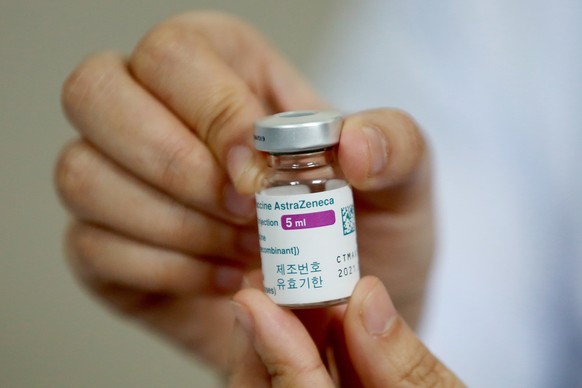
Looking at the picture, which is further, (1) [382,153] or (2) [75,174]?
(2) [75,174]

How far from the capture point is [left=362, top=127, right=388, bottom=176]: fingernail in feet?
2.47

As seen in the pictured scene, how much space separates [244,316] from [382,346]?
0.14 meters

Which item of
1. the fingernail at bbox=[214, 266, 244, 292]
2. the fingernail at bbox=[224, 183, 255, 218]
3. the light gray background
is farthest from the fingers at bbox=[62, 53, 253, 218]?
the light gray background

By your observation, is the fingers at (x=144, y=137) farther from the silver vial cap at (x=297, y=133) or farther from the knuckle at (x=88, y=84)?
the silver vial cap at (x=297, y=133)

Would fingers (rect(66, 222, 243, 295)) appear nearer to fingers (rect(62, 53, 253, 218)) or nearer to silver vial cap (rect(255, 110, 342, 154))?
fingers (rect(62, 53, 253, 218))

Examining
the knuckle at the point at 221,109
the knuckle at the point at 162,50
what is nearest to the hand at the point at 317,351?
the knuckle at the point at 221,109

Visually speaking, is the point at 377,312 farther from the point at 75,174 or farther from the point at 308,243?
the point at 75,174

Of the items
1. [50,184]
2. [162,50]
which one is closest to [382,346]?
[162,50]

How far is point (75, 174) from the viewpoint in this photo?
0.95 meters

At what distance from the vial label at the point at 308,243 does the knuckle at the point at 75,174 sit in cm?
33

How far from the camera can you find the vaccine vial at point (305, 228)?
2.19 feet

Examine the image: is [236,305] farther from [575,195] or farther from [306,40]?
[306,40]

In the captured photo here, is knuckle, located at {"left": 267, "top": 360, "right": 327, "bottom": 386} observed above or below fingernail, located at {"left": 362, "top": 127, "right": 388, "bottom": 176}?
below

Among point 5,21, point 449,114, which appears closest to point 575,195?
point 449,114
